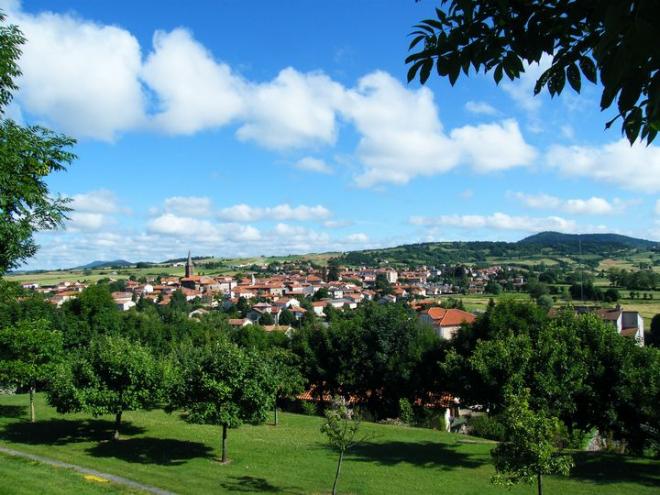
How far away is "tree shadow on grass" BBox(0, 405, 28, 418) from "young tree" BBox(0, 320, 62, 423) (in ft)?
10.4

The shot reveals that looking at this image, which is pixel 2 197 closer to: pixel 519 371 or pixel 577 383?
pixel 519 371

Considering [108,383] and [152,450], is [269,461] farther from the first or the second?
[108,383]

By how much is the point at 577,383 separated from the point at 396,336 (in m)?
17.5

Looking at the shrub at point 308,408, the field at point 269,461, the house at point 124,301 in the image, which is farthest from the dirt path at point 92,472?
the house at point 124,301

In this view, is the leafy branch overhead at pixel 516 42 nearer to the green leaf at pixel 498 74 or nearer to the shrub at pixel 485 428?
the green leaf at pixel 498 74

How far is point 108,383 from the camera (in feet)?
72.5

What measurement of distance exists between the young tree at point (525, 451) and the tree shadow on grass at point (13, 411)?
24.2 metres

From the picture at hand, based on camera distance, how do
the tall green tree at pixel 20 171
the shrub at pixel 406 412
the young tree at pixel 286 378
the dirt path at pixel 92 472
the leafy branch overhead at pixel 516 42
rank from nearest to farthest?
1. the leafy branch overhead at pixel 516 42
2. the tall green tree at pixel 20 171
3. the dirt path at pixel 92 472
4. the young tree at pixel 286 378
5. the shrub at pixel 406 412

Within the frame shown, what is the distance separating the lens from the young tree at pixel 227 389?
769 inches

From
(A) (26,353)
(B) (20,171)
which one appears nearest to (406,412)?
(A) (26,353)

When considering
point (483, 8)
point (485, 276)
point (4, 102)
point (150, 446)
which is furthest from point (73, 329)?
point (485, 276)

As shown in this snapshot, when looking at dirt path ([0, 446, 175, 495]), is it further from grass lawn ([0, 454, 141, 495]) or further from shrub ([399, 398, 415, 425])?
shrub ([399, 398, 415, 425])

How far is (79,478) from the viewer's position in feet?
50.9

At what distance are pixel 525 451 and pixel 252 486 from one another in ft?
28.7
